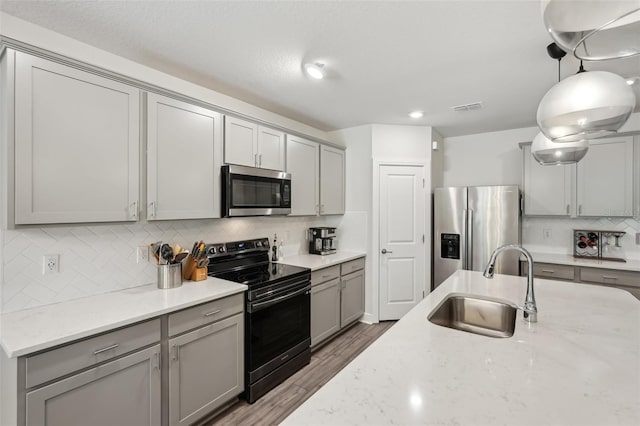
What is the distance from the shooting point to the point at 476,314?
1.95 metres

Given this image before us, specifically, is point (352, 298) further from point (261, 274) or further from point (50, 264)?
point (50, 264)

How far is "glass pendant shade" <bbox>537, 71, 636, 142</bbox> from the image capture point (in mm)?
1007

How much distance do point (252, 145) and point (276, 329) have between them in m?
1.60

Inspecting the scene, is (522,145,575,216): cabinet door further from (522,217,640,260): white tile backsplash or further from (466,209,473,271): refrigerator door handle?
(466,209,473,271): refrigerator door handle

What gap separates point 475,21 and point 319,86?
1.27m

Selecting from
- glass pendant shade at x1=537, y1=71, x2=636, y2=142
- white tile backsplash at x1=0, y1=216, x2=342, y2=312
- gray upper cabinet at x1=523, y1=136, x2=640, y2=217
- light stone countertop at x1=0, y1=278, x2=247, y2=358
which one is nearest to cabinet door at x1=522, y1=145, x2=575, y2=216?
gray upper cabinet at x1=523, y1=136, x2=640, y2=217

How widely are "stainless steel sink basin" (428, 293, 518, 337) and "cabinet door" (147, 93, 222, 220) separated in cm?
180

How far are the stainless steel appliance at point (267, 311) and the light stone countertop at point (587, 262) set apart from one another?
2612 mm

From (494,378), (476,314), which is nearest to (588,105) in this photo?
(494,378)

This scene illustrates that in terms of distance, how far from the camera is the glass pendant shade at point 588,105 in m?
1.01

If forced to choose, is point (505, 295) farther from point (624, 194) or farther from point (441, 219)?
point (624, 194)

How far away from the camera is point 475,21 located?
1.67 m

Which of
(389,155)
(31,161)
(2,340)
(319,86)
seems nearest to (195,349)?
(2,340)

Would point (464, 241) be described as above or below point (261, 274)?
above
